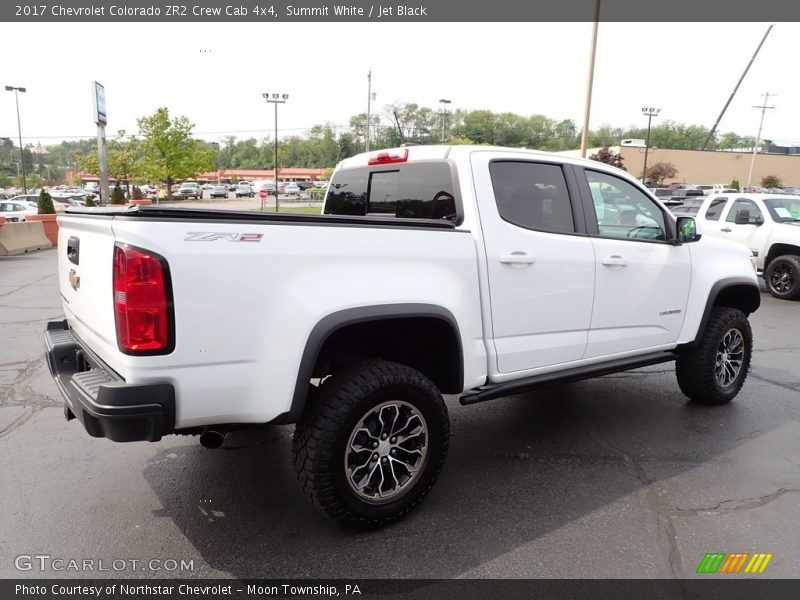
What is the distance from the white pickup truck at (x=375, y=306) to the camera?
7.86 ft

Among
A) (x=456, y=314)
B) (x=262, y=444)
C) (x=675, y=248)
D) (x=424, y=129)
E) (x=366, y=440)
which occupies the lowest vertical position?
(x=262, y=444)

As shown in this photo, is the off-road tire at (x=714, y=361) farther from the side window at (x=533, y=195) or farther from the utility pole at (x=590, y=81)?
the utility pole at (x=590, y=81)

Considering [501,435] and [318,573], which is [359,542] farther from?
[501,435]

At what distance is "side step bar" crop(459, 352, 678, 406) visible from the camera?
3.33 metres

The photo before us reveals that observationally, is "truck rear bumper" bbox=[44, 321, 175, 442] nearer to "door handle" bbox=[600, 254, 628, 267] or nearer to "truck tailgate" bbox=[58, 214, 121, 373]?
"truck tailgate" bbox=[58, 214, 121, 373]

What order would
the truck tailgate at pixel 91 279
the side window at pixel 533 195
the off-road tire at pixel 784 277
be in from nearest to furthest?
the truck tailgate at pixel 91 279
the side window at pixel 533 195
the off-road tire at pixel 784 277

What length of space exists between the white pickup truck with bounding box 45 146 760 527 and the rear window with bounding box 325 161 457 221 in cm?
1

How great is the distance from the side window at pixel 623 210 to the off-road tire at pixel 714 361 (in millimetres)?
1000

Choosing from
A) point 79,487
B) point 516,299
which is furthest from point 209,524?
point 516,299

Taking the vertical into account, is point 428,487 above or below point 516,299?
below

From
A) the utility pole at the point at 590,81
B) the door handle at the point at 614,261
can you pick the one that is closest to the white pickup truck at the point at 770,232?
the utility pole at the point at 590,81

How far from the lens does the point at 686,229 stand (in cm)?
Answer: 432

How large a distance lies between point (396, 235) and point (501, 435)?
210 cm

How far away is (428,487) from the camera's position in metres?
3.17
